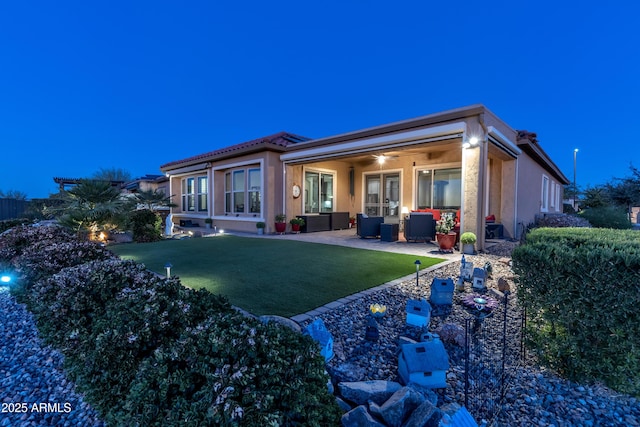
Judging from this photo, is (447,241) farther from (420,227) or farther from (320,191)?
(320,191)

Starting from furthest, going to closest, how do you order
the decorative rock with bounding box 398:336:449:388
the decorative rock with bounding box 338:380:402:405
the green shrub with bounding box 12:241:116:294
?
1. the green shrub with bounding box 12:241:116:294
2. the decorative rock with bounding box 398:336:449:388
3. the decorative rock with bounding box 338:380:402:405

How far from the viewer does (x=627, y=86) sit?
55.8 meters

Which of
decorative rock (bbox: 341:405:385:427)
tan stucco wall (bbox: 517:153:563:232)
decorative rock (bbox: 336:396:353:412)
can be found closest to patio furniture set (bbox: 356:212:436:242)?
tan stucco wall (bbox: 517:153:563:232)

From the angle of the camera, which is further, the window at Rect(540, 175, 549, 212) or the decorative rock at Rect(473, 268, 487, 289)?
the window at Rect(540, 175, 549, 212)

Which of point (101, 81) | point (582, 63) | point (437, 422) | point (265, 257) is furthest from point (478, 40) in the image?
point (101, 81)

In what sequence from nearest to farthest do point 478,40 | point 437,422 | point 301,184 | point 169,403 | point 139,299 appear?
point 169,403 → point 437,422 → point 139,299 → point 301,184 → point 478,40

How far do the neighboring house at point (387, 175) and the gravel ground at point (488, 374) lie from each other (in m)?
4.92

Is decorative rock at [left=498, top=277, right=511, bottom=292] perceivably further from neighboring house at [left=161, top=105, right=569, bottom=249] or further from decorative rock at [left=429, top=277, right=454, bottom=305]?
neighboring house at [left=161, top=105, right=569, bottom=249]

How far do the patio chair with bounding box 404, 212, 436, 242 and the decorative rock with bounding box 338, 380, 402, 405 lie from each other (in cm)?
722

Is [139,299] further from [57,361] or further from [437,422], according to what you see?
[437,422]

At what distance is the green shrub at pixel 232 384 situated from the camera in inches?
44.3

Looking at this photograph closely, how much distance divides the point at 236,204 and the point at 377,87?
172ft

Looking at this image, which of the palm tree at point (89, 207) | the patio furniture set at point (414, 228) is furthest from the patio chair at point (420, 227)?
the palm tree at point (89, 207)

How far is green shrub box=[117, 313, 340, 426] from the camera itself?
1.13 m
